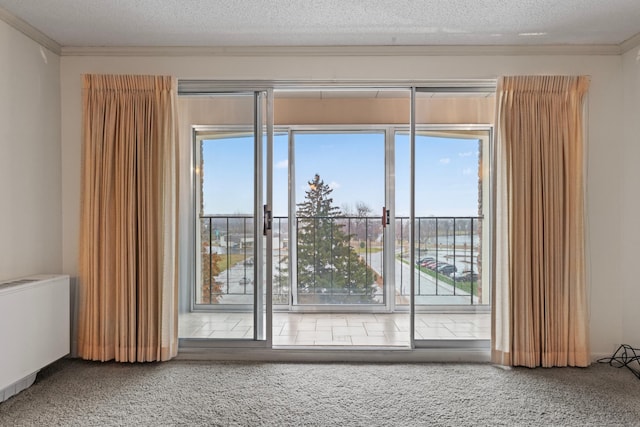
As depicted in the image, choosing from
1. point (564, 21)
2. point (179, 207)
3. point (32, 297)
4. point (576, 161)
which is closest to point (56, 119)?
point (179, 207)

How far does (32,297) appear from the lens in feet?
8.65

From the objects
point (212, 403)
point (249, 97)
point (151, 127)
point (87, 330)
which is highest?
point (249, 97)

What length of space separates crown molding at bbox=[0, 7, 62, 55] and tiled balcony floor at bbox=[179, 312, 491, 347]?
232cm

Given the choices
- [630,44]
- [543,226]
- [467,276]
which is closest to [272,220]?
[467,276]

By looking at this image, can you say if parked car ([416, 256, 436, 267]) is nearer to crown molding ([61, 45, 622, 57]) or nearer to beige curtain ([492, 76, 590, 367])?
beige curtain ([492, 76, 590, 367])

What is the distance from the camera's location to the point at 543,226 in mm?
3064

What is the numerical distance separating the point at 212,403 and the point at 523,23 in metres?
3.25

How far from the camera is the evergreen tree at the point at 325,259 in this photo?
490 cm

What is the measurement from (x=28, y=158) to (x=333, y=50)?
7.80ft

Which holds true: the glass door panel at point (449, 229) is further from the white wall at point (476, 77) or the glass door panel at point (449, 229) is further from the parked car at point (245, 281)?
the parked car at point (245, 281)

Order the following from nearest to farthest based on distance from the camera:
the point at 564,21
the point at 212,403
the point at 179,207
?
the point at 212,403 < the point at 564,21 < the point at 179,207

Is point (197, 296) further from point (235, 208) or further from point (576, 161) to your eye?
point (576, 161)

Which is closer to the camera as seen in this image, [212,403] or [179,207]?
[212,403]

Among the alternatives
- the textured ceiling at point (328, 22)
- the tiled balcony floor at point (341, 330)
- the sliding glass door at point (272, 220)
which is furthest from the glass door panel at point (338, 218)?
the textured ceiling at point (328, 22)
